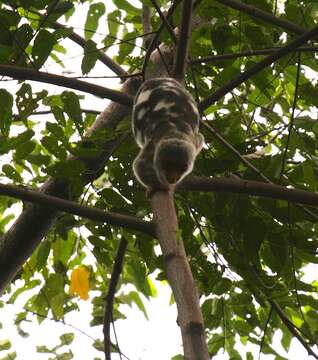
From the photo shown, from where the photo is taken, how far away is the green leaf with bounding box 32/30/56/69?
8.89ft

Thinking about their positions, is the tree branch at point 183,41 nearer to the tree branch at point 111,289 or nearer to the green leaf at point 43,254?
the tree branch at point 111,289

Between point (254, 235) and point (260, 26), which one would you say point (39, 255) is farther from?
point (260, 26)

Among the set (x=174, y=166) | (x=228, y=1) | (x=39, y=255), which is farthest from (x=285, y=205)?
(x=39, y=255)

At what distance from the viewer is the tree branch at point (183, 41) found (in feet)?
8.93

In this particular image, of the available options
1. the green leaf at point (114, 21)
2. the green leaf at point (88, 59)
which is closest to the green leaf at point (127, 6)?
the green leaf at point (114, 21)

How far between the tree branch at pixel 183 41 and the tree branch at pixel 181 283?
2.81 feet

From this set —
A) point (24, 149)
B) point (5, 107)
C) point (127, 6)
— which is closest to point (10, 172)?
point (24, 149)

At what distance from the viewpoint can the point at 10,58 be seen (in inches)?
110

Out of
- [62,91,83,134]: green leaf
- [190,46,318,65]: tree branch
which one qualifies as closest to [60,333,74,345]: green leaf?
[62,91,83,134]: green leaf

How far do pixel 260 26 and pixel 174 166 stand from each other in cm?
102

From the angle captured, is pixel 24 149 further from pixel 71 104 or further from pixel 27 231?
pixel 27 231

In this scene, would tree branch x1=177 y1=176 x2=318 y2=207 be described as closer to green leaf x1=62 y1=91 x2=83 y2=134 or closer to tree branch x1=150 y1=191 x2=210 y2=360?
tree branch x1=150 y1=191 x2=210 y2=360

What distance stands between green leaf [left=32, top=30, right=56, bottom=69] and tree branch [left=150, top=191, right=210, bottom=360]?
93 centimetres

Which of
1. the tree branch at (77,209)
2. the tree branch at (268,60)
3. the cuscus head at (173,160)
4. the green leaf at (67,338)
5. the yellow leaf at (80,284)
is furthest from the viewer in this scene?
the yellow leaf at (80,284)
